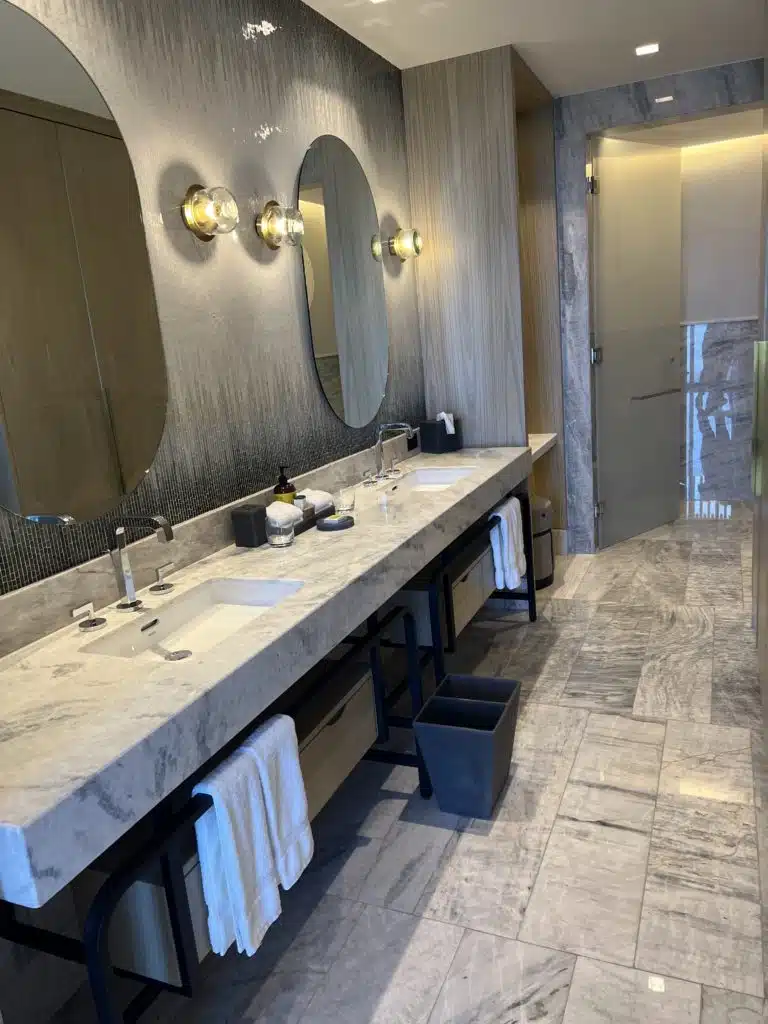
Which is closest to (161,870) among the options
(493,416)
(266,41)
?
(266,41)

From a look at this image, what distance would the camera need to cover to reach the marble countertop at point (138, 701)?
3.29ft

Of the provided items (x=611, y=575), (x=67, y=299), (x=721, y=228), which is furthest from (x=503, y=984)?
(x=721, y=228)

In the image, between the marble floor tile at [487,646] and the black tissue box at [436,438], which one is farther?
the black tissue box at [436,438]

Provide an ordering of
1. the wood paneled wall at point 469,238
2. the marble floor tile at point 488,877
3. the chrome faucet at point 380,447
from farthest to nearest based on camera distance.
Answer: the wood paneled wall at point 469,238
the chrome faucet at point 380,447
the marble floor tile at point 488,877

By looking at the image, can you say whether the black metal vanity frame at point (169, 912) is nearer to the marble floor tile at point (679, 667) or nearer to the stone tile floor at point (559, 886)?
the stone tile floor at point (559, 886)

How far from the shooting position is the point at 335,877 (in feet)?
6.57

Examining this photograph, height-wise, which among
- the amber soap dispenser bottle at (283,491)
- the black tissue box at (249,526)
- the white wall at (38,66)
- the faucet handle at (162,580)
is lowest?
the faucet handle at (162,580)

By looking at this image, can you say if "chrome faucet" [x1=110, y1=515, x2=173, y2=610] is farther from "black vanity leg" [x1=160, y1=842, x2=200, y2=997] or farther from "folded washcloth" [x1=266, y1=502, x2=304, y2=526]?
"black vanity leg" [x1=160, y1=842, x2=200, y2=997]

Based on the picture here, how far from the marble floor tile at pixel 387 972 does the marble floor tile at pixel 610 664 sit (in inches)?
47.9

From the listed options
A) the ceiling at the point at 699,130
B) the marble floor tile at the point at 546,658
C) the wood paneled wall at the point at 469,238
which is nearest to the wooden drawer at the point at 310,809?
the marble floor tile at the point at 546,658

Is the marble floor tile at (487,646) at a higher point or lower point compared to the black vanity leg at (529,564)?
lower

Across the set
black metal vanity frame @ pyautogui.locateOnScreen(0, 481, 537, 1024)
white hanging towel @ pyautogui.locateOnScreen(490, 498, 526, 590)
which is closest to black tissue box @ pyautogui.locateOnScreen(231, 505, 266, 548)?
black metal vanity frame @ pyautogui.locateOnScreen(0, 481, 537, 1024)

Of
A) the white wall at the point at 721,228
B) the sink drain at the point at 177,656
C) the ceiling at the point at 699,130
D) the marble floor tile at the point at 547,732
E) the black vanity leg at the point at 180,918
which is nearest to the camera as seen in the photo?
the black vanity leg at the point at 180,918

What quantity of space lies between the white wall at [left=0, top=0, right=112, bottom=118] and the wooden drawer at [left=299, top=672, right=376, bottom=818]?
5.12ft
